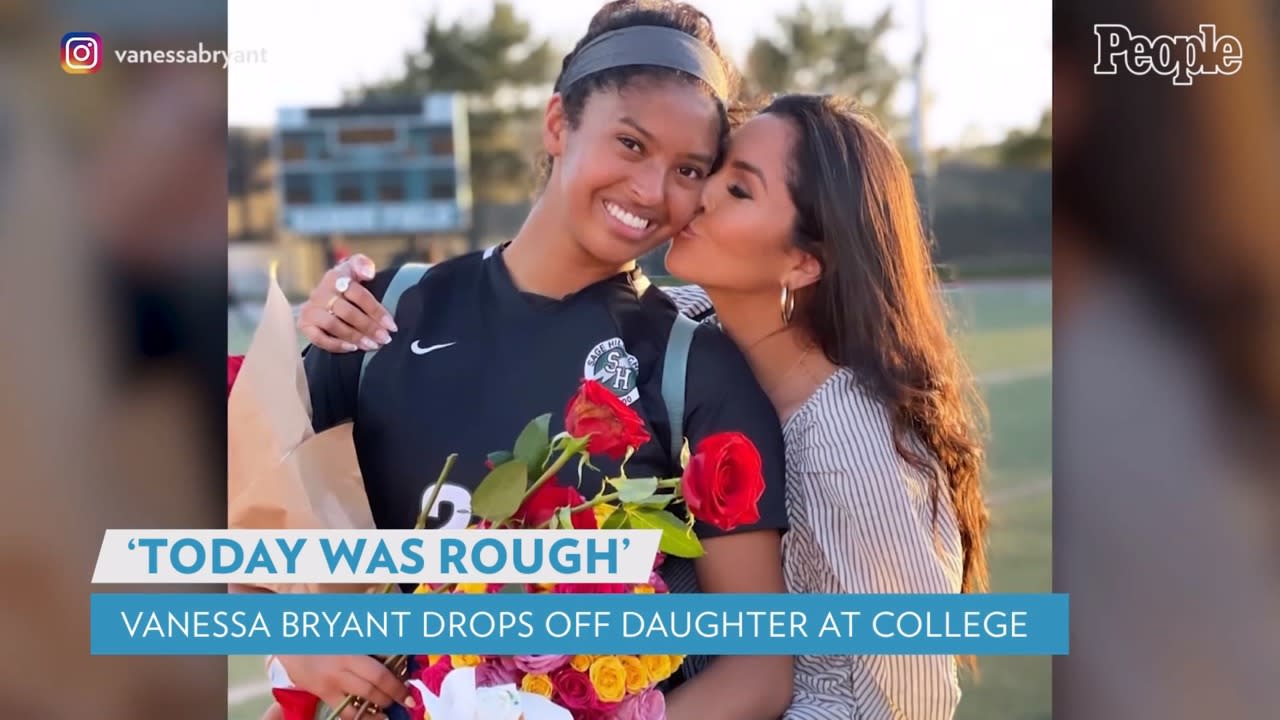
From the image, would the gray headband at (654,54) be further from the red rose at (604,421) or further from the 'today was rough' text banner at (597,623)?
the 'today was rough' text banner at (597,623)

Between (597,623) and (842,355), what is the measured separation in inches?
20.4

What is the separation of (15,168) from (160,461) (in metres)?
0.48

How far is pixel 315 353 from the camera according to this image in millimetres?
1862

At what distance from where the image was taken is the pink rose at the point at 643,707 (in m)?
1.63

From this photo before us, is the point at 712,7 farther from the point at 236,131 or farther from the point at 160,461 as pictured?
the point at 160,461

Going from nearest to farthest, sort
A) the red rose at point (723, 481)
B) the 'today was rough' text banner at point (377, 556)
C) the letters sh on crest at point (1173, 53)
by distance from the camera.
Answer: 1. the red rose at point (723, 481)
2. the 'today was rough' text banner at point (377, 556)
3. the letters sh on crest at point (1173, 53)

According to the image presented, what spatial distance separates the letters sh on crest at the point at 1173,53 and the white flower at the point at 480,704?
4.00ft

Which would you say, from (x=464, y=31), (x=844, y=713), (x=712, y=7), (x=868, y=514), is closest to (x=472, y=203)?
(x=464, y=31)

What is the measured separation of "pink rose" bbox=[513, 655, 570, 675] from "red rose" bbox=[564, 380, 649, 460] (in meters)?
0.30

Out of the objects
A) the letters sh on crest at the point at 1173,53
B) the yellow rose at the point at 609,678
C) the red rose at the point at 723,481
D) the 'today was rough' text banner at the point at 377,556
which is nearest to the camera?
the red rose at the point at 723,481

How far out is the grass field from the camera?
1959mm

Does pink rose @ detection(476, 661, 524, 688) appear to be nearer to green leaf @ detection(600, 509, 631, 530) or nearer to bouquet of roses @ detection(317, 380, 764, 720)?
bouquet of roses @ detection(317, 380, 764, 720)

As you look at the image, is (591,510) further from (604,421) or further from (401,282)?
(401,282)

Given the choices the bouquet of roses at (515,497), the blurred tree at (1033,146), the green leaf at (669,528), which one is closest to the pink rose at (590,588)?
the bouquet of roses at (515,497)
